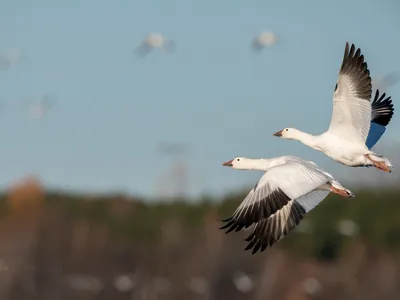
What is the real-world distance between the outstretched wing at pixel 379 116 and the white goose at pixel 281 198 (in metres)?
2.19

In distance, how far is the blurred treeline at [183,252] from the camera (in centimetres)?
4859

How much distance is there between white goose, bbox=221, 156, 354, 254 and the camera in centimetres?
1664

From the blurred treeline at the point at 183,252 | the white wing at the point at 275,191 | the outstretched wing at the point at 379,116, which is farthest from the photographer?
the blurred treeline at the point at 183,252

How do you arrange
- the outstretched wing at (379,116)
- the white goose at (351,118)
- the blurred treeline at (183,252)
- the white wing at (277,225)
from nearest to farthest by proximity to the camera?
the white wing at (277,225) → the white goose at (351,118) → the outstretched wing at (379,116) → the blurred treeline at (183,252)

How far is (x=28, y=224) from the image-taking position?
53.1 metres

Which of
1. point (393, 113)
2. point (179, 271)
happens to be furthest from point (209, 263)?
point (393, 113)

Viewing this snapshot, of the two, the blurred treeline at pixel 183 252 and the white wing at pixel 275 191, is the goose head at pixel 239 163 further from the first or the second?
the blurred treeline at pixel 183 252

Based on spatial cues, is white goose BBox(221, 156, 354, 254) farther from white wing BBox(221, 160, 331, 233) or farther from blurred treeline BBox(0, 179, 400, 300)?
blurred treeline BBox(0, 179, 400, 300)

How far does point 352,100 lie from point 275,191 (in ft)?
6.43

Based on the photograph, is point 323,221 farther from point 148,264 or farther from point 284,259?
point 148,264

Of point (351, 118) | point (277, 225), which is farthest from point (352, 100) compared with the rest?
point (277, 225)

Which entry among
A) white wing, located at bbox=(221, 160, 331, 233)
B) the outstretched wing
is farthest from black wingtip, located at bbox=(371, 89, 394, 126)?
white wing, located at bbox=(221, 160, 331, 233)

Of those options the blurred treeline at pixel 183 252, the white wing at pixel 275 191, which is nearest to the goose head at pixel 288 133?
the white wing at pixel 275 191

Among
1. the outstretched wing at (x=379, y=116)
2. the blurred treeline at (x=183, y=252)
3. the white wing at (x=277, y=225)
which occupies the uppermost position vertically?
the blurred treeline at (x=183, y=252)
